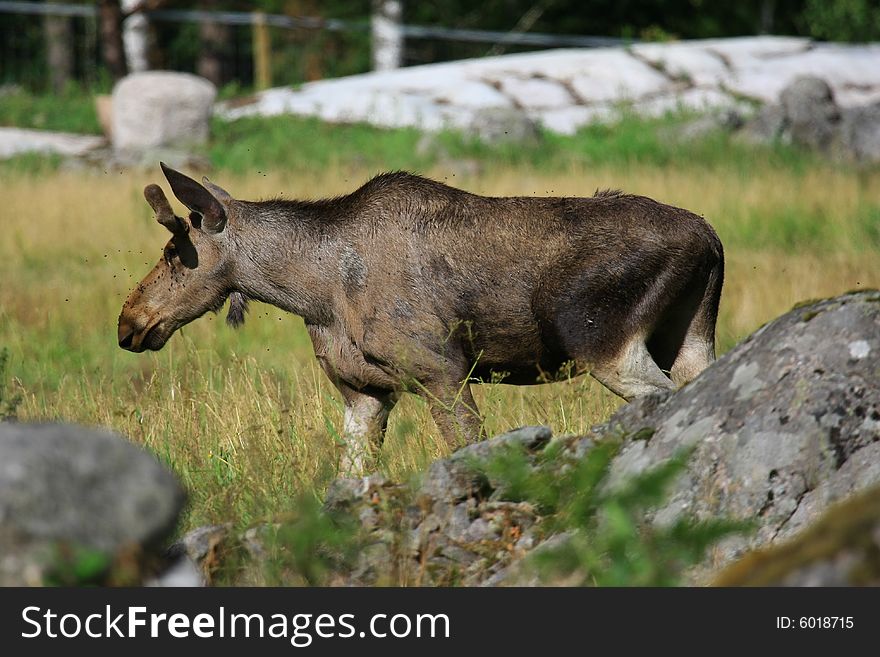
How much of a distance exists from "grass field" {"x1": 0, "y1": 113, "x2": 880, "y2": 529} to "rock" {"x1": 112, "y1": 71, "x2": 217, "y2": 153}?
0.58m

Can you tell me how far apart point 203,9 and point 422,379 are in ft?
96.9

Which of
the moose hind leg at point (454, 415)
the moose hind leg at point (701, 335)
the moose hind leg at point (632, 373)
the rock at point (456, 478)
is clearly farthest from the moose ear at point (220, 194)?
the rock at point (456, 478)

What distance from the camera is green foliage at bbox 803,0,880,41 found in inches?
1361

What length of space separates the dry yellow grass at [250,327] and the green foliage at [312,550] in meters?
0.97

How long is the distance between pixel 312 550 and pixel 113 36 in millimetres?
25971

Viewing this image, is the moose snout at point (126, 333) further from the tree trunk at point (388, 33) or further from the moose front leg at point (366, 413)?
the tree trunk at point (388, 33)

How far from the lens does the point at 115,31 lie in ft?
96.5

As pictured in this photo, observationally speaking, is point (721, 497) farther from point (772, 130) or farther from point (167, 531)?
point (772, 130)

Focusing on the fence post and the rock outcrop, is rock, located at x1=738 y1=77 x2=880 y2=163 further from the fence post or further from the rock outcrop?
the fence post

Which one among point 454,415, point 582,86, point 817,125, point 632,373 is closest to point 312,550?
point 454,415

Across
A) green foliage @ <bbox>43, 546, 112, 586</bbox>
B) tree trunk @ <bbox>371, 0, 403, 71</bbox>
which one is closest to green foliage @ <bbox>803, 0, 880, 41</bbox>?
tree trunk @ <bbox>371, 0, 403, 71</bbox>

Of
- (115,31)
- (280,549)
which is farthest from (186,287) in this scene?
(115,31)

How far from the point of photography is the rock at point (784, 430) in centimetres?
522
